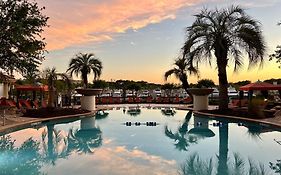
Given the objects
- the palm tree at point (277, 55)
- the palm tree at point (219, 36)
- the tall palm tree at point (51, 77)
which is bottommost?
the tall palm tree at point (51, 77)

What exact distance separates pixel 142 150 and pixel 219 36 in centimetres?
1120

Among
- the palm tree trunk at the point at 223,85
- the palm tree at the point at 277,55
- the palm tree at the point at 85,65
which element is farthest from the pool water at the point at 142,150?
the palm tree at the point at 85,65

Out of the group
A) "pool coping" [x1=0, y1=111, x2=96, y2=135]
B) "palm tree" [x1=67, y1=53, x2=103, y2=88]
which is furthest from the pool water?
"palm tree" [x1=67, y1=53, x2=103, y2=88]

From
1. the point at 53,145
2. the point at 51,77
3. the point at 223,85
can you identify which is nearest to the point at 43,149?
the point at 53,145

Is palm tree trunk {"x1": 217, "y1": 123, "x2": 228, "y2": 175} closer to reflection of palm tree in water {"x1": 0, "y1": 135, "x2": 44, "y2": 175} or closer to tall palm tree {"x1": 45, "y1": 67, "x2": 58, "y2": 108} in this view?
reflection of palm tree in water {"x1": 0, "y1": 135, "x2": 44, "y2": 175}

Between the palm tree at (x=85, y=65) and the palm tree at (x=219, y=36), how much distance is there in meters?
13.2

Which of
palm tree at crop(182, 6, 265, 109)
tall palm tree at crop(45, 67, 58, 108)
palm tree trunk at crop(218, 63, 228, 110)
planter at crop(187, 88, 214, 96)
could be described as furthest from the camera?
planter at crop(187, 88, 214, 96)

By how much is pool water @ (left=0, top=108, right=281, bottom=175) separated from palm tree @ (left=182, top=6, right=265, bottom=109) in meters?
4.93

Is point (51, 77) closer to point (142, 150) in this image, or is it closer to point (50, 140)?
point (50, 140)

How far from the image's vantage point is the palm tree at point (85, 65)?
99.3ft

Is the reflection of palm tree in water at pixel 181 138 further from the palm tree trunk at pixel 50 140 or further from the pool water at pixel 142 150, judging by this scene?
the palm tree trunk at pixel 50 140

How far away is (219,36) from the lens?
62.5 feet

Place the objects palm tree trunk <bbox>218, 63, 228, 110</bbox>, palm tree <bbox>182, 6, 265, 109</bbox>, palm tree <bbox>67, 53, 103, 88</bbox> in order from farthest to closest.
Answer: palm tree <bbox>67, 53, 103, 88</bbox> → palm tree trunk <bbox>218, 63, 228, 110</bbox> → palm tree <bbox>182, 6, 265, 109</bbox>

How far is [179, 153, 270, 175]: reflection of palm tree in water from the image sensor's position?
7461mm
